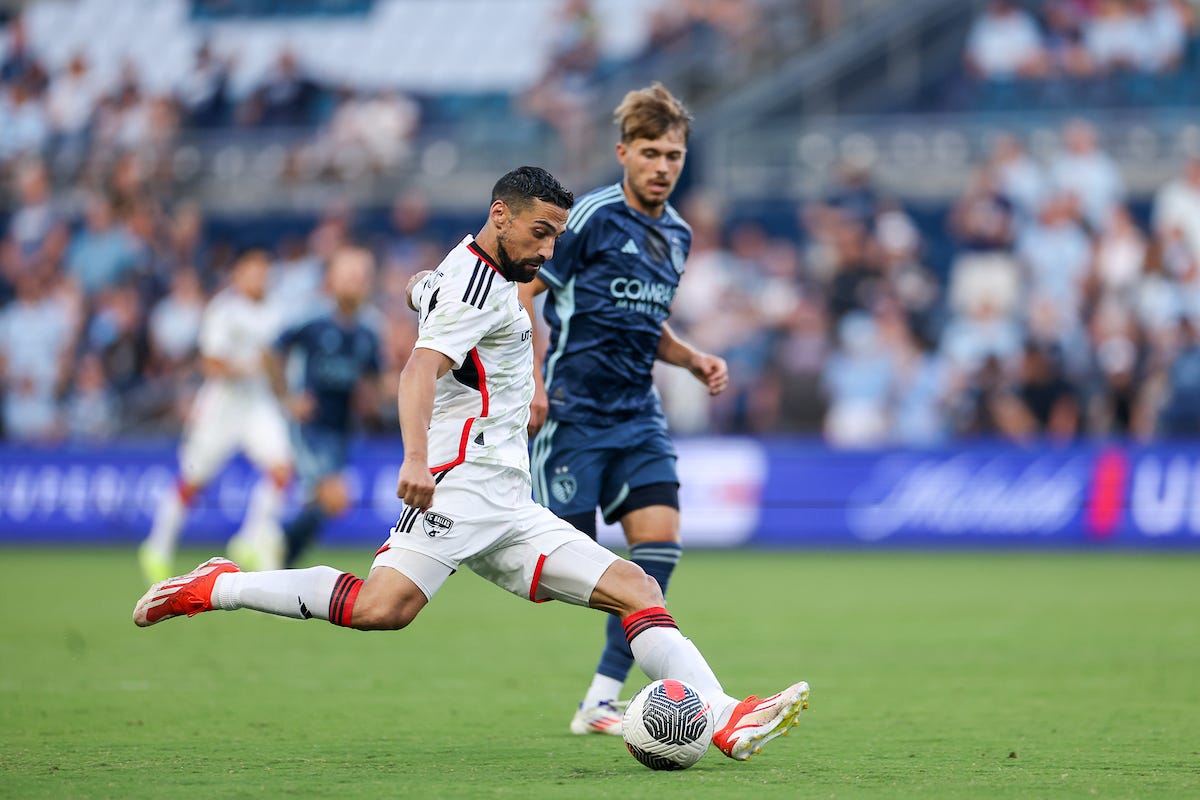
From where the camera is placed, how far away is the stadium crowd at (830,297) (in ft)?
60.3

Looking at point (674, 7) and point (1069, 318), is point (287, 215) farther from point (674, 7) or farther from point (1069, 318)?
point (1069, 318)

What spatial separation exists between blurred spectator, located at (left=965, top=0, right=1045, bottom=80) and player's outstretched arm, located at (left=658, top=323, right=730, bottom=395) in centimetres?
1497

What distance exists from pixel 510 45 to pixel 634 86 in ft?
12.0

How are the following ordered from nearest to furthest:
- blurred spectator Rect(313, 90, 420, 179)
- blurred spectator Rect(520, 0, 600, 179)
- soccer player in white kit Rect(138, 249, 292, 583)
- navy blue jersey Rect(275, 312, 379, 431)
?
navy blue jersey Rect(275, 312, 379, 431), soccer player in white kit Rect(138, 249, 292, 583), blurred spectator Rect(520, 0, 600, 179), blurred spectator Rect(313, 90, 420, 179)

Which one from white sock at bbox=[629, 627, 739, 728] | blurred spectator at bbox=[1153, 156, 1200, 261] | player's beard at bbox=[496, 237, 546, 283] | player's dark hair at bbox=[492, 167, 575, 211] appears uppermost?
blurred spectator at bbox=[1153, 156, 1200, 261]

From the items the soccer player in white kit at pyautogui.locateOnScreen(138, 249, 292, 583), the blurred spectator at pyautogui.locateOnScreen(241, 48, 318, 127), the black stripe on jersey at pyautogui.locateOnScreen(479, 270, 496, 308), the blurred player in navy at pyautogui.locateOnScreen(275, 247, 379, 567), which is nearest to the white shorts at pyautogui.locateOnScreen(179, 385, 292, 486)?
the soccer player in white kit at pyautogui.locateOnScreen(138, 249, 292, 583)

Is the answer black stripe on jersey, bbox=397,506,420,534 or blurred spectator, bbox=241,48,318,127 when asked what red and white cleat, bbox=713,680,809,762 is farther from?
blurred spectator, bbox=241,48,318,127

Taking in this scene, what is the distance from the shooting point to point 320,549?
1855cm

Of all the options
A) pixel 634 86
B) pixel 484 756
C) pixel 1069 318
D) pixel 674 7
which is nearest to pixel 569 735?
pixel 484 756

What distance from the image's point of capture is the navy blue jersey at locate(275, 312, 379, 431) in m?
14.0

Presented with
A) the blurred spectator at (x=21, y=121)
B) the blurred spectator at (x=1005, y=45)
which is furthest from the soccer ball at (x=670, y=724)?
the blurred spectator at (x=21, y=121)

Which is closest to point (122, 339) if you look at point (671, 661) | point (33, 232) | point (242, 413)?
point (33, 232)

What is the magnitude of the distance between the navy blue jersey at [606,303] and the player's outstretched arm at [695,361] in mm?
142

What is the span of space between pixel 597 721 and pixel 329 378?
7229 mm
